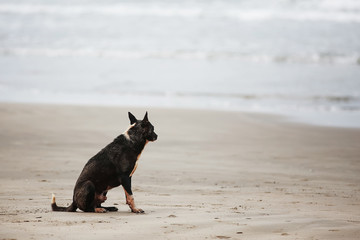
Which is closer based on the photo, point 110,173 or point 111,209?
point 110,173

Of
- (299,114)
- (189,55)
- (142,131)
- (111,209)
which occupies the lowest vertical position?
(111,209)

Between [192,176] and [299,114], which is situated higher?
[299,114]

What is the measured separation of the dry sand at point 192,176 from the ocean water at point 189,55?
2.58 meters

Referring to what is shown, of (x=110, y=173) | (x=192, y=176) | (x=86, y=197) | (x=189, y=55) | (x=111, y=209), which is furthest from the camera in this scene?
(x=189, y=55)

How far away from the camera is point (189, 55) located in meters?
27.4

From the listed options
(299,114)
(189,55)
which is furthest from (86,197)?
(189,55)

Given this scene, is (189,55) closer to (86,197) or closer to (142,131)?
(142,131)

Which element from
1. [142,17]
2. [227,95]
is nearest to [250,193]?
[227,95]

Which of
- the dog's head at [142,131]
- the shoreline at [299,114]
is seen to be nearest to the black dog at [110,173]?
the dog's head at [142,131]

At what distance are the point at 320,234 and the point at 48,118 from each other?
933 centimetres

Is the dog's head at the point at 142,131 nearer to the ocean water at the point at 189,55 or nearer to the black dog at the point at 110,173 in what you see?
the black dog at the point at 110,173

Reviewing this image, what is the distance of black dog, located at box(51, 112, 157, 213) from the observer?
590cm

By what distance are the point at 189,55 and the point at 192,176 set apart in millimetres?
19427

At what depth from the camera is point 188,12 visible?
120ft
